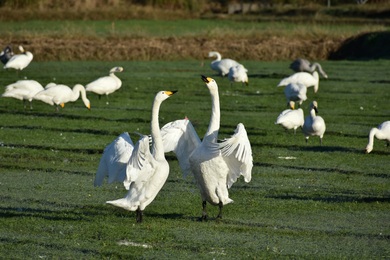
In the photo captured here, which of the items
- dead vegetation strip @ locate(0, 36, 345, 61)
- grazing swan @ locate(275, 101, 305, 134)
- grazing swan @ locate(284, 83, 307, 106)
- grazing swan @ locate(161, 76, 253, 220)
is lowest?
dead vegetation strip @ locate(0, 36, 345, 61)

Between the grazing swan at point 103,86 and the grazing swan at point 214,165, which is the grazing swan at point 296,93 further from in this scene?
the grazing swan at point 214,165

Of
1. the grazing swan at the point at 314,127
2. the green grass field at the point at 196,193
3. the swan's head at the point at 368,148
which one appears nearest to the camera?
the green grass field at the point at 196,193

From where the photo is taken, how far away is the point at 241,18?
67.8 metres

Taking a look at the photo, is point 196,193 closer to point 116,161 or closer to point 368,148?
point 116,161

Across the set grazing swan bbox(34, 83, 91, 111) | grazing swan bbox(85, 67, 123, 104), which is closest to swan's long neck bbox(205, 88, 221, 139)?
grazing swan bbox(34, 83, 91, 111)

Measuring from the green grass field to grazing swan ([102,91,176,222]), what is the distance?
319 millimetres

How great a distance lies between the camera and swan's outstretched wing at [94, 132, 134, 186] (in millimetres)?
10492

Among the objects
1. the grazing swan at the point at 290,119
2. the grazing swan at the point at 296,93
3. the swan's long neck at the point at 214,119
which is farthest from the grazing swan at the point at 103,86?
the swan's long neck at the point at 214,119

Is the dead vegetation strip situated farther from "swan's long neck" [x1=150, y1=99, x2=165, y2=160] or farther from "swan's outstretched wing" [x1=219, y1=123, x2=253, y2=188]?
"swan's outstretched wing" [x1=219, y1=123, x2=253, y2=188]

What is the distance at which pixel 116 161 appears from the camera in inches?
415

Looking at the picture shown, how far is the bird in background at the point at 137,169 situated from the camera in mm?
10062

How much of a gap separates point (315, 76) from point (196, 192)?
16.1 meters

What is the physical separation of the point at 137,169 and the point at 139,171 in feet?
0.16

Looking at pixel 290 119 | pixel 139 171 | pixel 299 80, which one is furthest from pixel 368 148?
pixel 299 80
